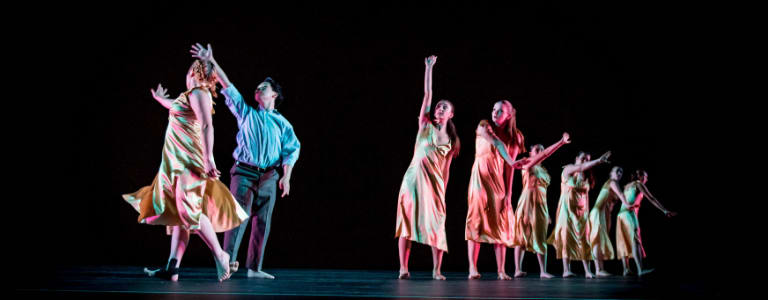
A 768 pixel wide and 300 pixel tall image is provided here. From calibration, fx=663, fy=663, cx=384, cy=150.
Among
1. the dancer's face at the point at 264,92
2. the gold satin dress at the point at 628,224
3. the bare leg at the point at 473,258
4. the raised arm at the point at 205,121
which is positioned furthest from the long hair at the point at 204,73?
the gold satin dress at the point at 628,224

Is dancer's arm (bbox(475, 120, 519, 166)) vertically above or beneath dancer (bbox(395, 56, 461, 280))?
above

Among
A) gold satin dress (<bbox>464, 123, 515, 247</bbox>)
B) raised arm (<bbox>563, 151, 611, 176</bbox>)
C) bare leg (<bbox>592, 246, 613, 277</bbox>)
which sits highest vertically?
raised arm (<bbox>563, 151, 611, 176</bbox>)

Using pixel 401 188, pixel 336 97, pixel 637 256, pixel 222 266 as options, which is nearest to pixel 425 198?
pixel 401 188

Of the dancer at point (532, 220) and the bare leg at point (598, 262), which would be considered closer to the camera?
the dancer at point (532, 220)

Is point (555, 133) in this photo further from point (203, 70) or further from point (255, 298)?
point (255, 298)

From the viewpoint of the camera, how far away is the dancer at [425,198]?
5004 mm

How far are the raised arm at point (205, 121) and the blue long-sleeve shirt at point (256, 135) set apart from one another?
64cm

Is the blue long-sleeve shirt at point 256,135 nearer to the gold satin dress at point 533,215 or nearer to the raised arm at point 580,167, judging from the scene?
the gold satin dress at point 533,215

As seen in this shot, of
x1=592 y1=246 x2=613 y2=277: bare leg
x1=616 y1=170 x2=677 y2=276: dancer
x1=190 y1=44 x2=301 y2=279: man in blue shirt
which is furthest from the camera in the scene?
x1=616 y1=170 x2=677 y2=276: dancer

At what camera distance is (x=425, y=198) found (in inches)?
199

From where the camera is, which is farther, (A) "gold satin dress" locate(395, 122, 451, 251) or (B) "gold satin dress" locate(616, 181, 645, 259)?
(B) "gold satin dress" locate(616, 181, 645, 259)

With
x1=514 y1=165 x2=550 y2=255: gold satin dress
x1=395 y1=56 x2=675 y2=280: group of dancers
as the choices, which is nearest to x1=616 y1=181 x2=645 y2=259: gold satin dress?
x1=395 y1=56 x2=675 y2=280: group of dancers

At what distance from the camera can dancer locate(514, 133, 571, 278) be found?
19.6 ft

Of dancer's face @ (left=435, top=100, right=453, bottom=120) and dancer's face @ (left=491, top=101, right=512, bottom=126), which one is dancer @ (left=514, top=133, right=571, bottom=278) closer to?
dancer's face @ (left=491, top=101, right=512, bottom=126)
